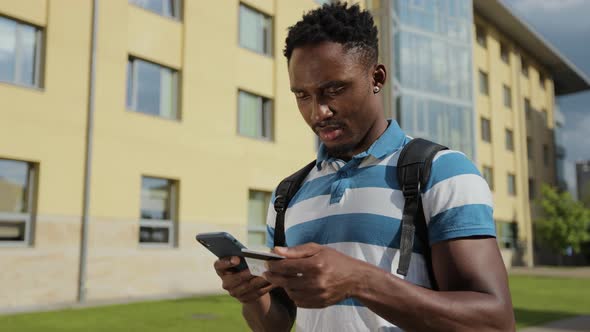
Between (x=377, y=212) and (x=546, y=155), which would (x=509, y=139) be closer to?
(x=546, y=155)

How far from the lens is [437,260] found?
1606mm

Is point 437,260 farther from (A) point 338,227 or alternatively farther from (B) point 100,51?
(B) point 100,51

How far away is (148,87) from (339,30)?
15472 millimetres

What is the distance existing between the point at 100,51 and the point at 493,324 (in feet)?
49.2

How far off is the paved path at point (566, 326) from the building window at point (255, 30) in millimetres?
13480

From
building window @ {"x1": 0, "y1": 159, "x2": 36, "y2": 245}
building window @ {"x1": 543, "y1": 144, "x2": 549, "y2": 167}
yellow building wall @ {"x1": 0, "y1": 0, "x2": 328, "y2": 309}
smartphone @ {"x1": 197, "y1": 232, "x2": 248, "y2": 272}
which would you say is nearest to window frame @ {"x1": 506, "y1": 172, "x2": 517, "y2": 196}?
building window @ {"x1": 543, "y1": 144, "x2": 549, "y2": 167}

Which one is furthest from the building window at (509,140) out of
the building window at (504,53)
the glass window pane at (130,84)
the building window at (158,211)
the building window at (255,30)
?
the glass window pane at (130,84)

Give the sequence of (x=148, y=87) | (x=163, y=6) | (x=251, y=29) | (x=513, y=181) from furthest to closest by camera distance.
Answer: (x=513, y=181) < (x=251, y=29) < (x=163, y=6) < (x=148, y=87)

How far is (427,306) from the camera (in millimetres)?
1464

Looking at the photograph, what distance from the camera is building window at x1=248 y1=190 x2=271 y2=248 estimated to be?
18894 mm

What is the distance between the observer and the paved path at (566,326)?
8.94 meters

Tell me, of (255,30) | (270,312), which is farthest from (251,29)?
(270,312)

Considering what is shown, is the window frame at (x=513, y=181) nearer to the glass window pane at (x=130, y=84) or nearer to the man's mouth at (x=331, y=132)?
the glass window pane at (x=130, y=84)

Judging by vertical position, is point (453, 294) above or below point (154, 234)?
above
